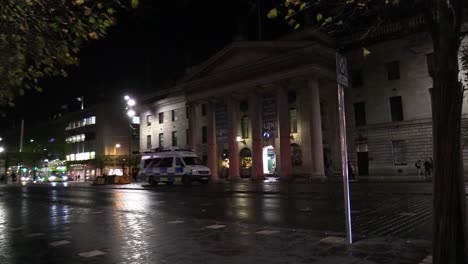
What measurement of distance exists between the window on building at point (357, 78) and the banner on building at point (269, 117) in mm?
7924

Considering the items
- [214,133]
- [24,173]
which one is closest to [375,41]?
[214,133]

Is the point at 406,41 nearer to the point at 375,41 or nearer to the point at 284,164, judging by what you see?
the point at 375,41

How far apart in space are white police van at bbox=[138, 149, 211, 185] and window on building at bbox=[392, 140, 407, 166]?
54.9 feet

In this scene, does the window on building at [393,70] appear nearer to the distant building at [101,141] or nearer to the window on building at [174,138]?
the window on building at [174,138]

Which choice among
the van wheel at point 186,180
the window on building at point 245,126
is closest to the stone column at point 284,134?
the window on building at point 245,126

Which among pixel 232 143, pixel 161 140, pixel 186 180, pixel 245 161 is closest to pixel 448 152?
pixel 186 180

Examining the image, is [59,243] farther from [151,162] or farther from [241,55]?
[241,55]

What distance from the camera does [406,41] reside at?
1378 inches

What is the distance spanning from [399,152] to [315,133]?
7611 millimetres

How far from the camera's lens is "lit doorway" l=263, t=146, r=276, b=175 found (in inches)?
1771

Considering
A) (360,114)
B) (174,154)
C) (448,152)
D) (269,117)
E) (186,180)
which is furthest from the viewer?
(360,114)

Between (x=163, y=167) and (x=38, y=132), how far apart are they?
5347 cm

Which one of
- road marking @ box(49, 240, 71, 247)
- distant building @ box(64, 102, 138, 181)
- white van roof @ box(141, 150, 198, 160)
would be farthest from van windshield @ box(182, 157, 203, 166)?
distant building @ box(64, 102, 138, 181)

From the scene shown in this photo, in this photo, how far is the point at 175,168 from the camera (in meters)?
30.9
